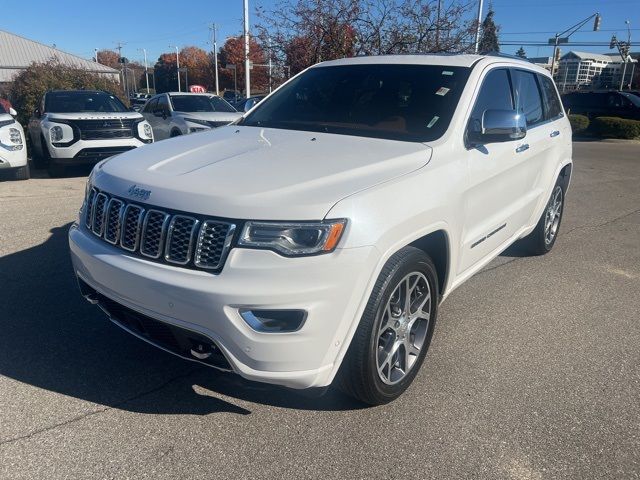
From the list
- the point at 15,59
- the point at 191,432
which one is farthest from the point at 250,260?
the point at 15,59

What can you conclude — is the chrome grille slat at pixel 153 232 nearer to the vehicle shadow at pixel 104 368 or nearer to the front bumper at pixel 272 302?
the front bumper at pixel 272 302

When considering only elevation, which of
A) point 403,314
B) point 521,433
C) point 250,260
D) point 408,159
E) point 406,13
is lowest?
point 521,433

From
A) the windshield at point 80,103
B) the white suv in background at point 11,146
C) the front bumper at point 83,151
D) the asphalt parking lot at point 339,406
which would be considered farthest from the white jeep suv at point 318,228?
the windshield at point 80,103

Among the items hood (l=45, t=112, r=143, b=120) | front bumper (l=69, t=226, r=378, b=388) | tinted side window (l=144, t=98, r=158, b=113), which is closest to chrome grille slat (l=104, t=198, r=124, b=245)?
front bumper (l=69, t=226, r=378, b=388)

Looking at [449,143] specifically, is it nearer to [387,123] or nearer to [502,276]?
[387,123]

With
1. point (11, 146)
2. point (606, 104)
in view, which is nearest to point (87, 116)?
Answer: point (11, 146)

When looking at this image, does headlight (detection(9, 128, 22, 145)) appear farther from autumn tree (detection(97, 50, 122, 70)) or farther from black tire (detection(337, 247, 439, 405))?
autumn tree (detection(97, 50, 122, 70))

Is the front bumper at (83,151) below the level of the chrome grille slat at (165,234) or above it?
below

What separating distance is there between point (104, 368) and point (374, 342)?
1.70m

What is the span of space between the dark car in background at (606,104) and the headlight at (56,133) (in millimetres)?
20291

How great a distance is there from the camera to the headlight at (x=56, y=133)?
9460 mm

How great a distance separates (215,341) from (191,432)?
1.99 ft

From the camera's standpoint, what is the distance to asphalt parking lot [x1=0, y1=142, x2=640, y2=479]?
2.54 meters

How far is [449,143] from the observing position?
328 cm
